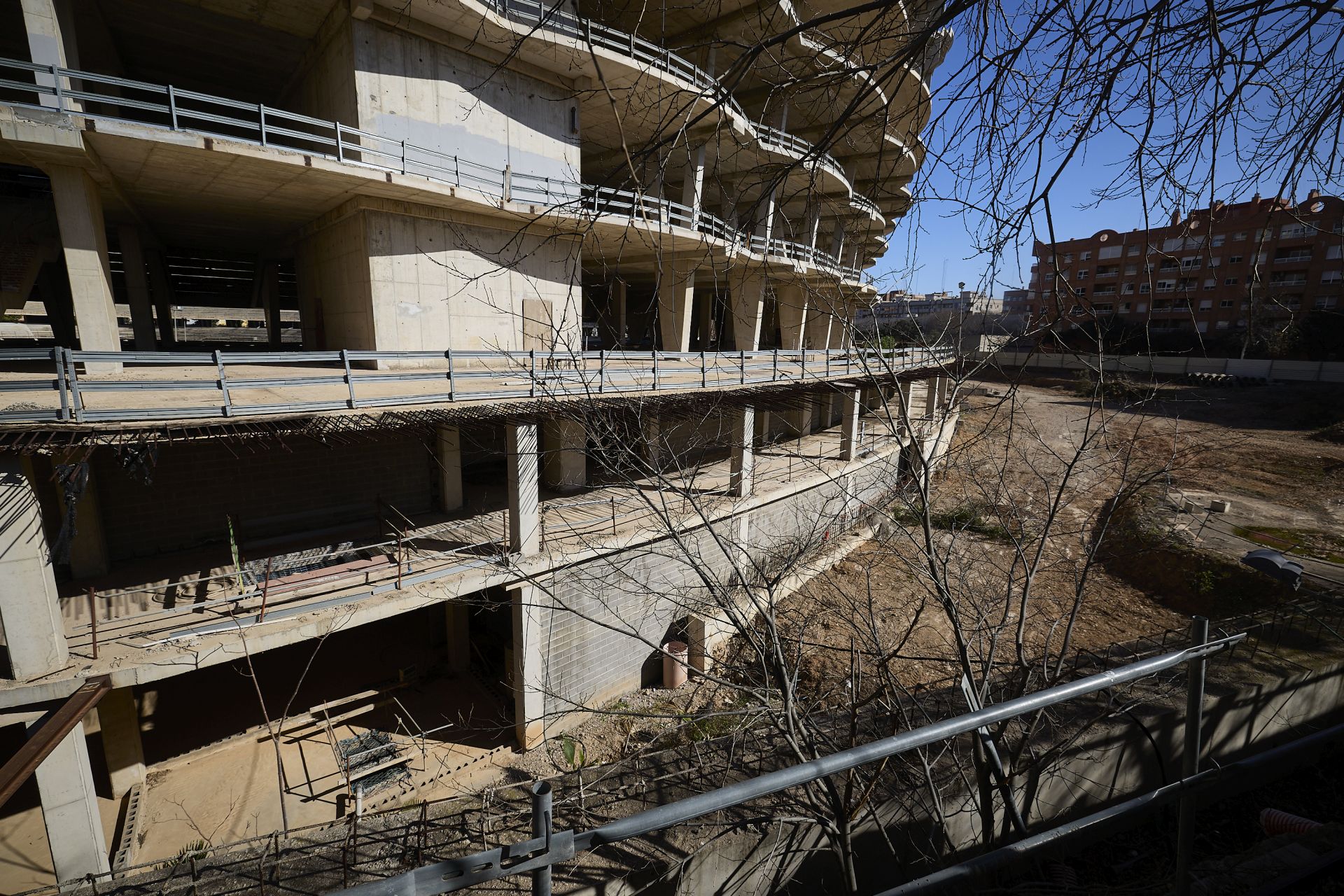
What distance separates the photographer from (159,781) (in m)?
10.3

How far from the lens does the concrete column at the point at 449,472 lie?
43.2ft

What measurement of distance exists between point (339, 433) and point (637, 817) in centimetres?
838

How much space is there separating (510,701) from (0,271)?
13.7 meters

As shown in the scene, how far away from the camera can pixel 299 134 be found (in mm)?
10156

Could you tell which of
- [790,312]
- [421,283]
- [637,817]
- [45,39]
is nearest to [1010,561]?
[790,312]

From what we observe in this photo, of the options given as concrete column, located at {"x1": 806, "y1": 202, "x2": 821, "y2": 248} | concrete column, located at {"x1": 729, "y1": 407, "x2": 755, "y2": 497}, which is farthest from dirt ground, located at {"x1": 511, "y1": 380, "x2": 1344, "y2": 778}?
concrete column, located at {"x1": 729, "y1": 407, "x2": 755, "y2": 497}

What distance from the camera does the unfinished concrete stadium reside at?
7375 millimetres

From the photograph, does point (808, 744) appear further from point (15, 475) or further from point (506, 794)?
point (15, 475)

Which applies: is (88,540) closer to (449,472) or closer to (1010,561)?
(449,472)

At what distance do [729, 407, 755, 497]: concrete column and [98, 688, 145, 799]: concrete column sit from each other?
12.7 m

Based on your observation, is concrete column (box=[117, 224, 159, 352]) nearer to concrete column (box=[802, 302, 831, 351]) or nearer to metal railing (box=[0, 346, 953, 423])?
metal railing (box=[0, 346, 953, 423])

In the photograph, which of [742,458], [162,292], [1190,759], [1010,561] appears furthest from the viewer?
[162,292]

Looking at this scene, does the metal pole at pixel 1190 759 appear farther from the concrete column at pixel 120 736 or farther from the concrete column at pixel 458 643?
the concrete column at pixel 120 736

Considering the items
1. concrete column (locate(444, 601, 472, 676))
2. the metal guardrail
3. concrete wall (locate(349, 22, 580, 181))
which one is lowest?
concrete column (locate(444, 601, 472, 676))
